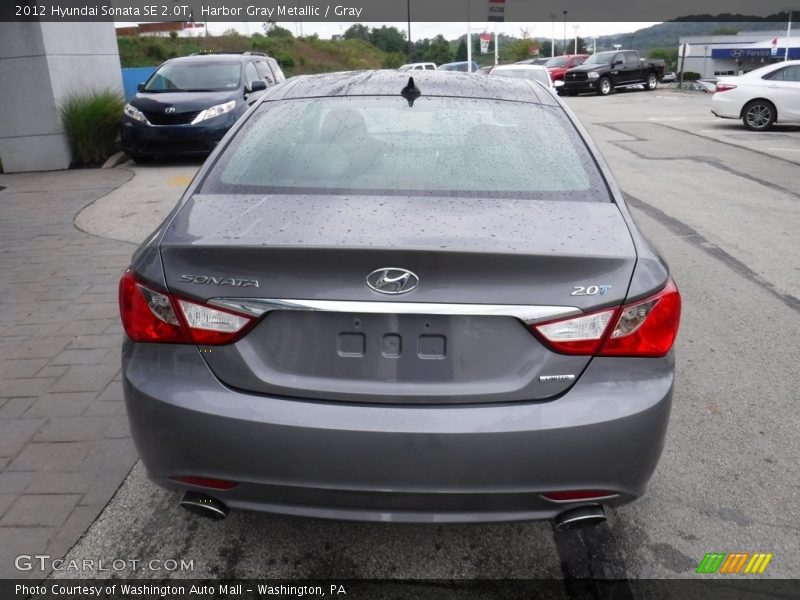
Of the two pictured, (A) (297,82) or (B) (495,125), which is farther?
(A) (297,82)

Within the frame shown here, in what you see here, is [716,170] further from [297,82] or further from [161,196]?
[297,82]

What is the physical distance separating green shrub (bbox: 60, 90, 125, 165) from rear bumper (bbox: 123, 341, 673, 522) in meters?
11.3

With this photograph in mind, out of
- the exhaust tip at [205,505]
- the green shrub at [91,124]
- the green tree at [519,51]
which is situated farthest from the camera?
the green tree at [519,51]

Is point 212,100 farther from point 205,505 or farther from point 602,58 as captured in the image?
point 602,58

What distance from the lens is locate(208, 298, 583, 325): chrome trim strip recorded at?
2.25 metres

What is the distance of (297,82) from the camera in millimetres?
3857

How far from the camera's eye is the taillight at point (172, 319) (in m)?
2.36

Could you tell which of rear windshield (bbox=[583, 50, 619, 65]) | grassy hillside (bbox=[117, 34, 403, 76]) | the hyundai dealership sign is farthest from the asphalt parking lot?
the hyundai dealership sign

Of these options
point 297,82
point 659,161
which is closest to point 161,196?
point 297,82

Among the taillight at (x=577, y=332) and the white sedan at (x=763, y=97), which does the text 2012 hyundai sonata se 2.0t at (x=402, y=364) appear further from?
the white sedan at (x=763, y=97)

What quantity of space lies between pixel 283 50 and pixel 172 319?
68.9 m

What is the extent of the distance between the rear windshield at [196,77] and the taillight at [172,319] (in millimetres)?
11251

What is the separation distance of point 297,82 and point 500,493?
2.40 metres

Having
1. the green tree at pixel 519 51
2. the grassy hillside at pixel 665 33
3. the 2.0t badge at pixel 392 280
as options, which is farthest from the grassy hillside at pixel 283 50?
the grassy hillside at pixel 665 33
